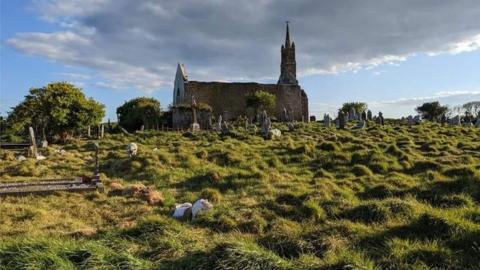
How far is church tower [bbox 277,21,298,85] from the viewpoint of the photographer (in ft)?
164

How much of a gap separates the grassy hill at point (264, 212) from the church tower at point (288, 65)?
3214cm

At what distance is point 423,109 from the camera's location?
49.8 meters

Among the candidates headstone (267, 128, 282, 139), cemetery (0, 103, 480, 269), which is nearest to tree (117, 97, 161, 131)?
headstone (267, 128, 282, 139)

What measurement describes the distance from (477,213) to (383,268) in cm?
270

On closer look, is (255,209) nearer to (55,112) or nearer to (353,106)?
(55,112)

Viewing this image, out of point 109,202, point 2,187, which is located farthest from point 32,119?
point 109,202

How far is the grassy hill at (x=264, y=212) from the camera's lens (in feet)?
17.3

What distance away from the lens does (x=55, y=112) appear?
917 inches

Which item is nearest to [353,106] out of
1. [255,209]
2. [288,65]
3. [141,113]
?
[288,65]

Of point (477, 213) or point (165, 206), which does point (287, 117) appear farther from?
point (477, 213)

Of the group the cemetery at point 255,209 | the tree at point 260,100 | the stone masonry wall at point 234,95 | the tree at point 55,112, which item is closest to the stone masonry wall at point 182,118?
the tree at point 260,100

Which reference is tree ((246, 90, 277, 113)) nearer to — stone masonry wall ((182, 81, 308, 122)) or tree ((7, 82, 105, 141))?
stone masonry wall ((182, 81, 308, 122))

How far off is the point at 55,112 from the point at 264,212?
1823 cm

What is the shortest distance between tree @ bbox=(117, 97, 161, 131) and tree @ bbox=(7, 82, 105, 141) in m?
9.43
